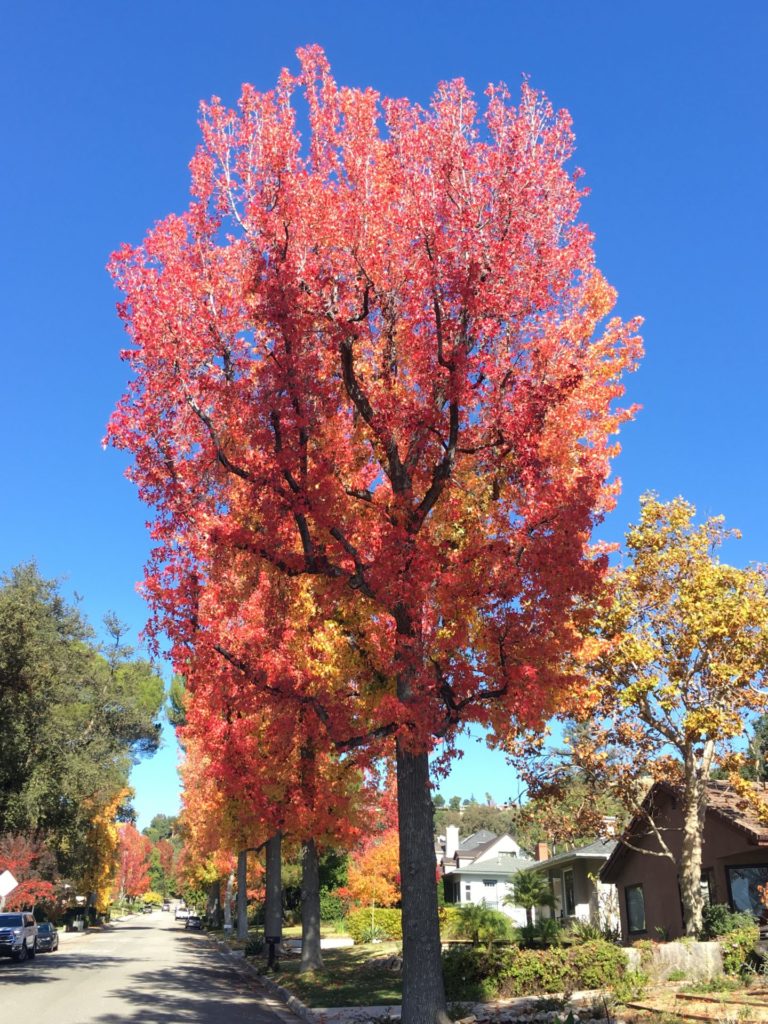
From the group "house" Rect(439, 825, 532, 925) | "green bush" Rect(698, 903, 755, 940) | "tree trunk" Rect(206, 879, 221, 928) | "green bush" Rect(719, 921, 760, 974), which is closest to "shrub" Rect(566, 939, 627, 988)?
"green bush" Rect(719, 921, 760, 974)

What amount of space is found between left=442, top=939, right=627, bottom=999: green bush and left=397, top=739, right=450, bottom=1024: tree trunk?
5083mm

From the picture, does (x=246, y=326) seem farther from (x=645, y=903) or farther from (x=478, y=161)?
(x=645, y=903)

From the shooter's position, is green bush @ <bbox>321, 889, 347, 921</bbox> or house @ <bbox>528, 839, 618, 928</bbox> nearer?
house @ <bbox>528, 839, 618, 928</bbox>

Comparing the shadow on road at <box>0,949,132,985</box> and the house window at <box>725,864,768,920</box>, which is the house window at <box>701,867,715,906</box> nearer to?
the house window at <box>725,864,768,920</box>

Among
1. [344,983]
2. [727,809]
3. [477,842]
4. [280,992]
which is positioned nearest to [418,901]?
[344,983]

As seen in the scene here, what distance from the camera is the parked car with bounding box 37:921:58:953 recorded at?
114ft

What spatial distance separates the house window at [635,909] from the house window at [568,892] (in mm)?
9518

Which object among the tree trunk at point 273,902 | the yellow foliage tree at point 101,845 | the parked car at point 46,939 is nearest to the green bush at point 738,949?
the tree trunk at point 273,902

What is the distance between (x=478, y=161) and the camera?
11.2 m

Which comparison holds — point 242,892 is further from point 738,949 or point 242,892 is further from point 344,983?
point 738,949

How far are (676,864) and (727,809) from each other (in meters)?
2.35

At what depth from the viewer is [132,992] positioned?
739 inches

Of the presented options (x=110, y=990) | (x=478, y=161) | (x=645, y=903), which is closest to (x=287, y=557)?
(x=478, y=161)

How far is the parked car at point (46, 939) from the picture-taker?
34844mm
